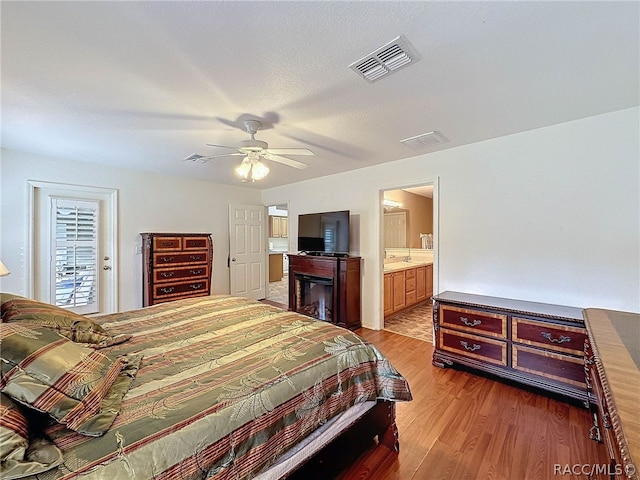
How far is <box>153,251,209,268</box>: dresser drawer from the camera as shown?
388 centimetres

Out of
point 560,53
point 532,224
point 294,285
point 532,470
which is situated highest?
point 560,53

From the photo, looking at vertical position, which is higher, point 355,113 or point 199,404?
point 355,113

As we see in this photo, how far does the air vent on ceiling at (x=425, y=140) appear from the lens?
2768 mm

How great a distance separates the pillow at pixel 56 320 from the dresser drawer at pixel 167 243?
241 cm

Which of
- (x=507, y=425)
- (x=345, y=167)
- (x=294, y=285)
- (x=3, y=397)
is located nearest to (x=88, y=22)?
(x=3, y=397)

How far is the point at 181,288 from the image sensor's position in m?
4.07

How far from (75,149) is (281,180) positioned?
2744 millimetres

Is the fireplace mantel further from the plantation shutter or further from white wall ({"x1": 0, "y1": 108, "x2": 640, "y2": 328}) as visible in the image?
the plantation shutter

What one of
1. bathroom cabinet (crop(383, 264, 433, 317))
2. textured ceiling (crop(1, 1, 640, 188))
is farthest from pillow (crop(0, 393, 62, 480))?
bathroom cabinet (crop(383, 264, 433, 317))

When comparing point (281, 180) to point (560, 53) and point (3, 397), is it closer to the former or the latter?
point (560, 53)

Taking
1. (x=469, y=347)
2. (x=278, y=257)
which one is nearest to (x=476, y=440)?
(x=469, y=347)

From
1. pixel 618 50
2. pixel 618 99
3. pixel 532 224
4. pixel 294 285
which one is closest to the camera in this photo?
pixel 618 50

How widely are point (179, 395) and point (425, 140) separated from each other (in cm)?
298

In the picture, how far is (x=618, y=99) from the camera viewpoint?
2070 mm
